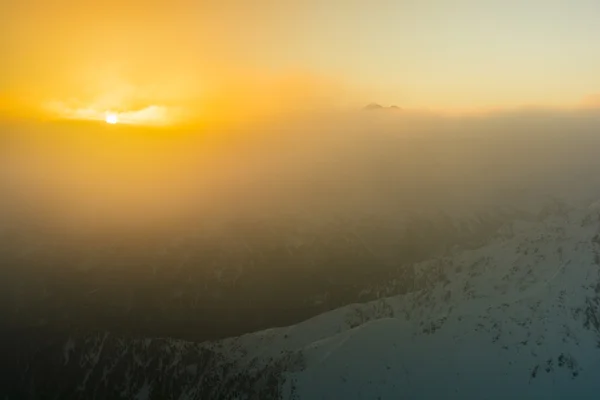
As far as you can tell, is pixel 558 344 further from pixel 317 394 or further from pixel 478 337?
pixel 317 394

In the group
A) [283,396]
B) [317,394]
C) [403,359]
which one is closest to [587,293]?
[403,359]

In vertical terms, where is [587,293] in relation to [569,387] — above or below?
above

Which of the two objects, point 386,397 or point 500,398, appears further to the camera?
point 386,397

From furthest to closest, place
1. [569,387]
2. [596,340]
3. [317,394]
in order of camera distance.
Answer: [317,394] → [596,340] → [569,387]

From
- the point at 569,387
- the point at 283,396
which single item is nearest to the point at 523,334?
the point at 569,387

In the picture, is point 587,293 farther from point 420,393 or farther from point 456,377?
point 420,393

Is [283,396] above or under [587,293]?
under

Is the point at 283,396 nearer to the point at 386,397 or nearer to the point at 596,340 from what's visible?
the point at 386,397

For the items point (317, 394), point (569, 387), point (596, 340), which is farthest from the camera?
point (317, 394)

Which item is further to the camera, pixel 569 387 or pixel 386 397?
pixel 386 397
